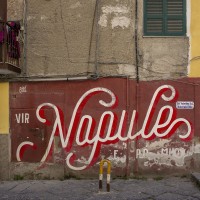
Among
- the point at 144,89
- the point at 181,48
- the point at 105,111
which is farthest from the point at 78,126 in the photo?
the point at 181,48

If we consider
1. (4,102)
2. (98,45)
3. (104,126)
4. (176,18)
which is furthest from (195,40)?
(4,102)

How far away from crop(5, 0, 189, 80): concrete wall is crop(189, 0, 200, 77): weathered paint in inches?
6.9

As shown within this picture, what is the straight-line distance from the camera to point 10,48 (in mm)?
9789

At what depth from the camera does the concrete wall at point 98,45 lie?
33.6 feet

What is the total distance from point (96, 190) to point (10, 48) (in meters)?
4.63

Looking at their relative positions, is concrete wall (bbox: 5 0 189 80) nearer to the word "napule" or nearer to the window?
the window

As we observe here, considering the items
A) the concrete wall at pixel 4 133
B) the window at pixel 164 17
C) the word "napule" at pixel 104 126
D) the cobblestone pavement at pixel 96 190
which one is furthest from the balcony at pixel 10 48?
the window at pixel 164 17

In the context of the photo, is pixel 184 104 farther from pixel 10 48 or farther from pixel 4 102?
pixel 4 102

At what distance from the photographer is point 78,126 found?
10.3 metres

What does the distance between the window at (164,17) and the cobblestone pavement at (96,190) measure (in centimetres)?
440

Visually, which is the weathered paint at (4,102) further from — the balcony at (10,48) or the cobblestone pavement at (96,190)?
the cobblestone pavement at (96,190)

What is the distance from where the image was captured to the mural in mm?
10141

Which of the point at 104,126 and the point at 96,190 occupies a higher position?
the point at 104,126

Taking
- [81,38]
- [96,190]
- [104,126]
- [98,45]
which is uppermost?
[81,38]
